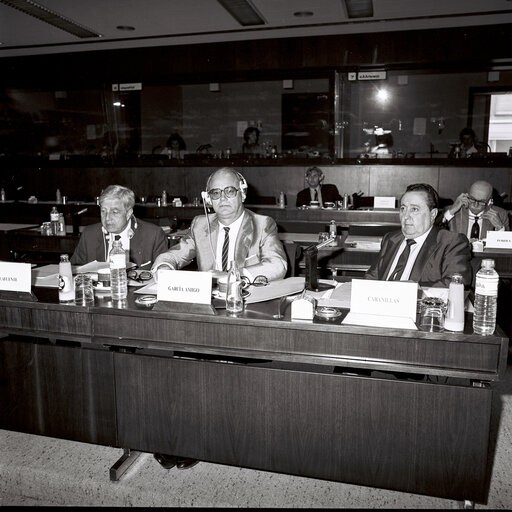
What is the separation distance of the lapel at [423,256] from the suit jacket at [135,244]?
1475mm

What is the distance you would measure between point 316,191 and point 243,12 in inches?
87.4

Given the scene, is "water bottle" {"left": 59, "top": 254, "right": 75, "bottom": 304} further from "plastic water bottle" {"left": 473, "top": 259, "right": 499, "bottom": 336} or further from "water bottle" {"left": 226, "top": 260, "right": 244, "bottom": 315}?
"plastic water bottle" {"left": 473, "top": 259, "right": 499, "bottom": 336}

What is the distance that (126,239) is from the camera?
3082 millimetres

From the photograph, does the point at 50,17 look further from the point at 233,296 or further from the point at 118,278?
the point at 233,296

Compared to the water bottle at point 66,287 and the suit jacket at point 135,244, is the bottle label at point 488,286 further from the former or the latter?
the suit jacket at point 135,244

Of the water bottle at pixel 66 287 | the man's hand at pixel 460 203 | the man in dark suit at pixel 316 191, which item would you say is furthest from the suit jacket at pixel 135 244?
the man in dark suit at pixel 316 191

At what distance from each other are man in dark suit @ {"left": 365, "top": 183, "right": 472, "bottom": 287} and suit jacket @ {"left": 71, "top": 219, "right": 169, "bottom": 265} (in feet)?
4.54

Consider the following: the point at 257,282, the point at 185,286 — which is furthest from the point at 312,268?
the point at 185,286

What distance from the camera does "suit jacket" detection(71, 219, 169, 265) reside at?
3.11 meters

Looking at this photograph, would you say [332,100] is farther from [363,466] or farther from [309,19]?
[363,466]

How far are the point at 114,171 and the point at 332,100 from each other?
3311mm

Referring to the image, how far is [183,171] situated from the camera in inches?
290

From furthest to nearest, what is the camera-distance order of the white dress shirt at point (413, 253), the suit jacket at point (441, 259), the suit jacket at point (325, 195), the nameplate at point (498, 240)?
the suit jacket at point (325, 195) → the nameplate at point (498, 240) → the white dress shirt at point (413, 253) → the suit jacket at point (441, 259)

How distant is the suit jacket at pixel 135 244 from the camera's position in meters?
3.11
